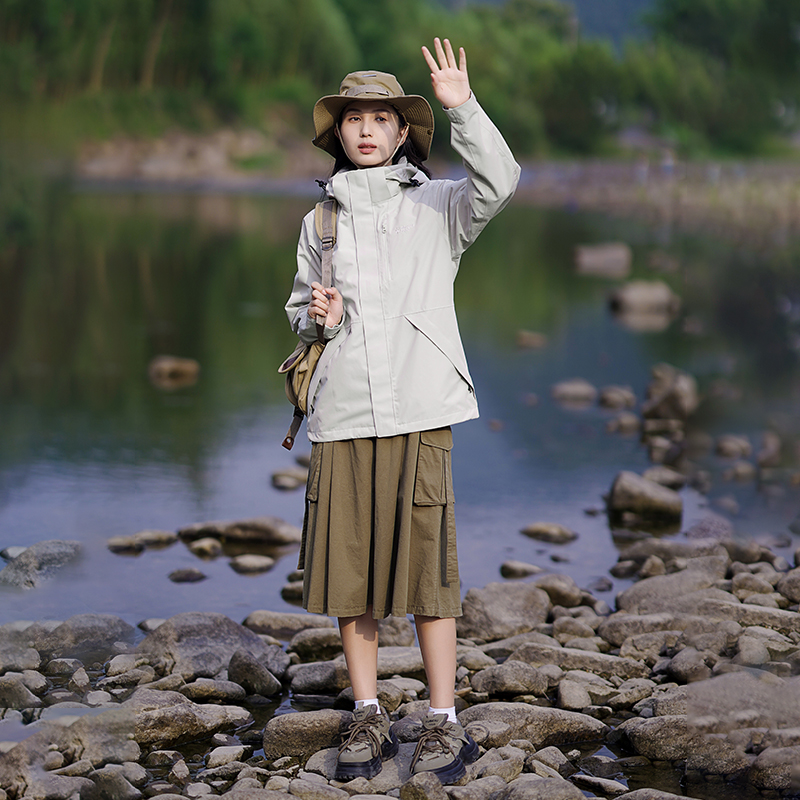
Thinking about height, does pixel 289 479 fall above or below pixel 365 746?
below

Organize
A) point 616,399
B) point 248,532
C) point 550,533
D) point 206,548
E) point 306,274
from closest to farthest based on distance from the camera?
point 306,274
point 206,548
point 248,532
point 550,533
point 616,399

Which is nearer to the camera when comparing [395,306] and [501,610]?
[395,306]

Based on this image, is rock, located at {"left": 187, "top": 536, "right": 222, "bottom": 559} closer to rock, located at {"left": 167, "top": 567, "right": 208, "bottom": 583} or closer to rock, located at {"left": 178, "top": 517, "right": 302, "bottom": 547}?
rock, located at {"left": 178, "top": 517, "right": 302, "bottom": 547}

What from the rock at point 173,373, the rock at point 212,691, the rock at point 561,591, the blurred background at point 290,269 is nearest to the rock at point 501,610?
the rock at point 561,591

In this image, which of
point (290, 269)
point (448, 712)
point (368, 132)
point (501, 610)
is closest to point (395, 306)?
point (368, 132)

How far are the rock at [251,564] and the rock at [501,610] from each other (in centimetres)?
82

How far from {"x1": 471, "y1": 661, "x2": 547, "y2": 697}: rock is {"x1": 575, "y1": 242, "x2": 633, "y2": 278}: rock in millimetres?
12766

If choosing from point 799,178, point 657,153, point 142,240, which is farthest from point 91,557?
point 657,153

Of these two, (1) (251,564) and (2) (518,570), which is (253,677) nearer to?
(1) (251,564)

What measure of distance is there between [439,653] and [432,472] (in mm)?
386

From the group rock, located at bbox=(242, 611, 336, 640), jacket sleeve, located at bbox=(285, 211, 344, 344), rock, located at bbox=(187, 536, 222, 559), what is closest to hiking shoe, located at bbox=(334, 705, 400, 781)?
jacket sleeve, located at bbox=(285, 211, 344, 344)

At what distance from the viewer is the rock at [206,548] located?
156 inches

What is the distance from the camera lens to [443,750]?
88.4 inches

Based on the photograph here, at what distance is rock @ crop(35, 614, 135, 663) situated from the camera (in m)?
2.89
